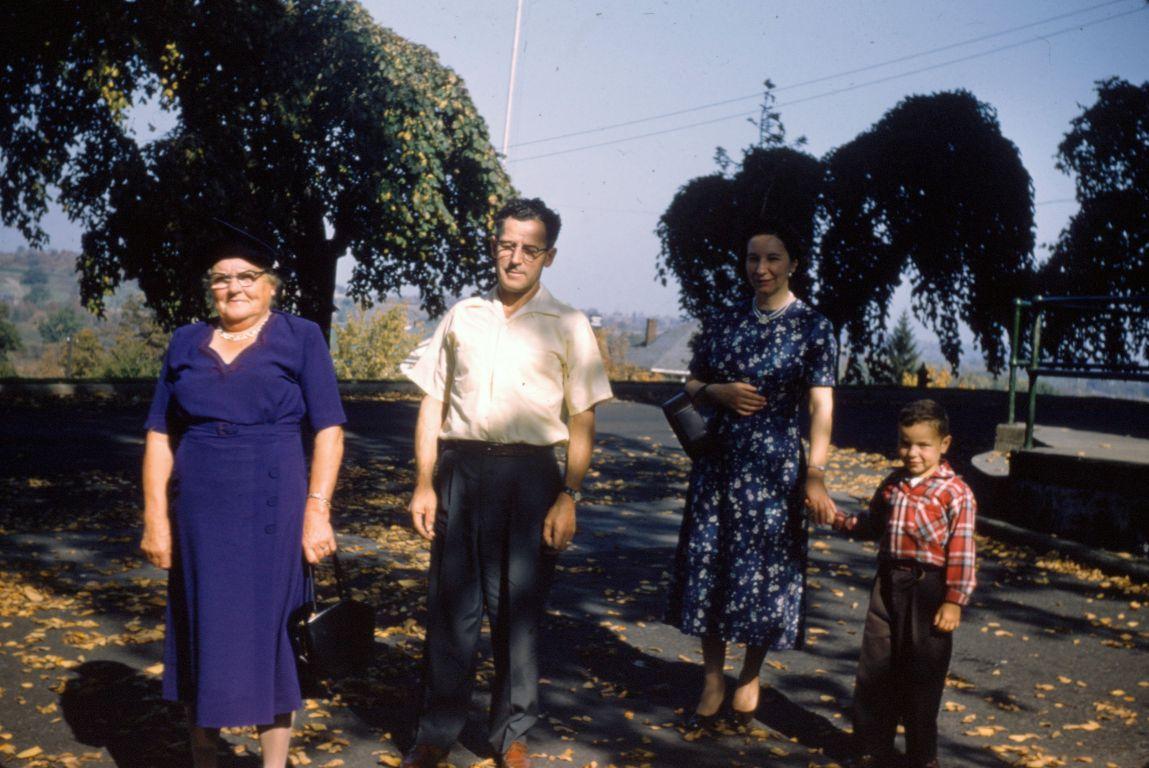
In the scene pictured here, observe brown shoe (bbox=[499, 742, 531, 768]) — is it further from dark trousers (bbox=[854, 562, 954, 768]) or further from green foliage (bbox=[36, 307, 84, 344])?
green foliage (bbox=[36, 307, 84, 344])

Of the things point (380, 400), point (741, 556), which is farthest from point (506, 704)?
point (380, 400)

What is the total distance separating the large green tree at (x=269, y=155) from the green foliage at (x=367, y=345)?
49.3ft

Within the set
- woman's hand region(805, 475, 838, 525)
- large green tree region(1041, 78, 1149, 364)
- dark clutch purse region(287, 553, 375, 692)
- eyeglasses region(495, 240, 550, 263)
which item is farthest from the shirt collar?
large green tree region(1041, 78, 1149, 364)

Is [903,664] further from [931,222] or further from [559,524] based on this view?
[931,222]

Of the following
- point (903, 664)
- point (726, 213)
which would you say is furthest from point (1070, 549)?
point (726, 213)

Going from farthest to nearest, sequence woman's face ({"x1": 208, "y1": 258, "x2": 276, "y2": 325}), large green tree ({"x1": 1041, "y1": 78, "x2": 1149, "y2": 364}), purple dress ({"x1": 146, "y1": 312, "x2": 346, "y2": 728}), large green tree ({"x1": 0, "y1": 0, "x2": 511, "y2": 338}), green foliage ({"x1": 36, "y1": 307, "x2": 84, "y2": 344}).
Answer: green foliage ({"x1": 36, "y1": 307, "x2": 84, "y2": 344}) < large green tree ({"x1": 1041, "y1": 78, "x2": 1149, "y2": 364}) < large green tree ({"x1": 0, "y1": 0, "x2": 511, "y2": 338}) < woman's face ({"x1": 208, "y1": 258, "x2": 276, "y2": 325}) < purple dress ({"x1": 146, "y1": 312, "x2": 346, "y2": 728})

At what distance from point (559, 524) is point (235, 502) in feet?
3.84

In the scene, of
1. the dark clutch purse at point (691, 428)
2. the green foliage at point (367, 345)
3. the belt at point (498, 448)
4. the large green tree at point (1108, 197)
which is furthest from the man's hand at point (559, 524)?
the green foliage at point (367, 345)

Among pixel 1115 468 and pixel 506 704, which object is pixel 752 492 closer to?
pixel 506 704

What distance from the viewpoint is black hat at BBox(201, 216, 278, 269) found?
10.6ft

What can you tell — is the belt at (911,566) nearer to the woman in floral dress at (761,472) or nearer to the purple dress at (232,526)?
the woman in floral dress at (761,472)

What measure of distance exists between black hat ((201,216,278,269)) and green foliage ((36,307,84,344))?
3186 inches

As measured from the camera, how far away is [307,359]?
3.30m

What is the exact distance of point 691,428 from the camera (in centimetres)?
420
